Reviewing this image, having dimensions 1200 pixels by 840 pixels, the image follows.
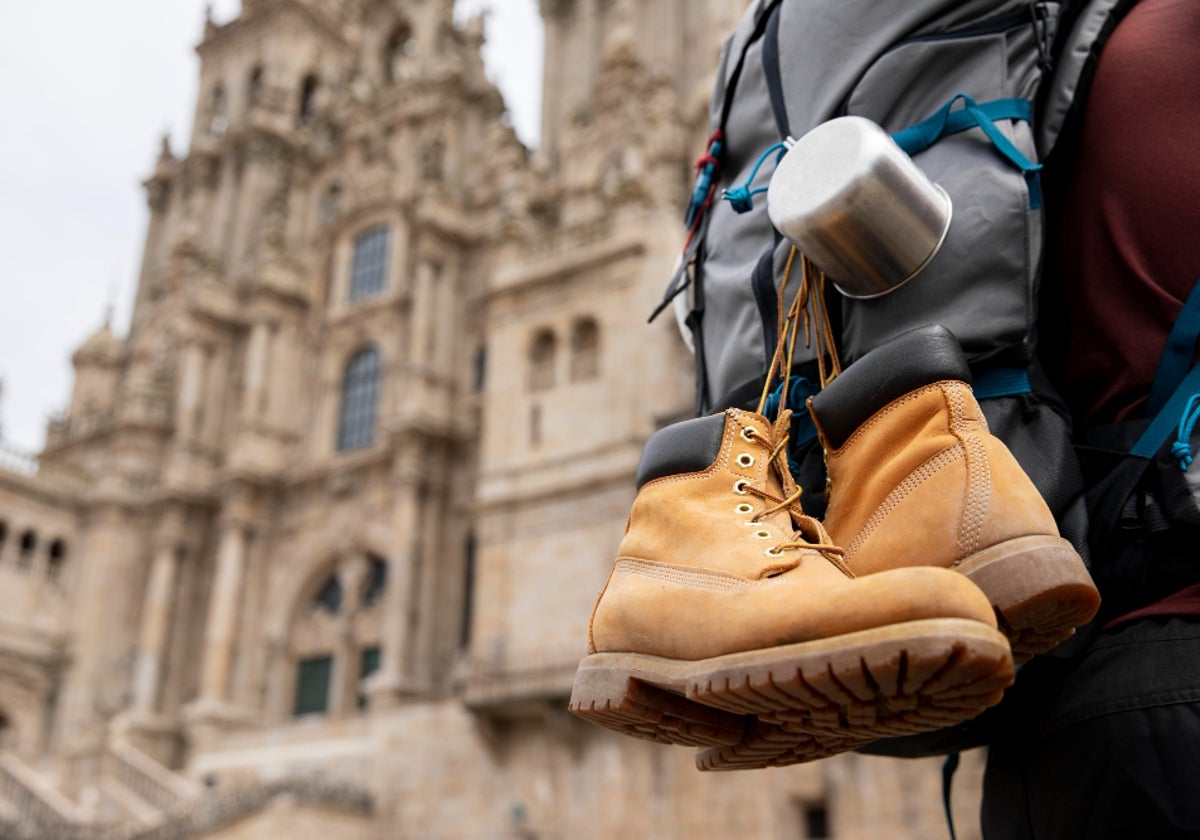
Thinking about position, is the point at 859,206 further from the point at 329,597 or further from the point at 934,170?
the point at 329,597

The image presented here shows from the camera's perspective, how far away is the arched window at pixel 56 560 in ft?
98.0

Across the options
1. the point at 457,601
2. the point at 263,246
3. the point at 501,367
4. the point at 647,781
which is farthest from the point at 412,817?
the point at 263,246

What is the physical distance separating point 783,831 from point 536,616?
644 cm

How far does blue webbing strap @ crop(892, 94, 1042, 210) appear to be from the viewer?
1.95 m

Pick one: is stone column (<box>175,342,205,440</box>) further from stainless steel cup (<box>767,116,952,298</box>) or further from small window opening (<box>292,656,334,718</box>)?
stainless steel cup (<box>767,116,952,298</box>)

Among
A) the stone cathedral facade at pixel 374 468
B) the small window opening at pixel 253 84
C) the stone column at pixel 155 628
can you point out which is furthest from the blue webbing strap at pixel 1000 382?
the small window opening at pixel 253 84

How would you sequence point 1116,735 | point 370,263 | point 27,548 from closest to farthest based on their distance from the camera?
point 1116,735 → point 27,548 → point 370,263

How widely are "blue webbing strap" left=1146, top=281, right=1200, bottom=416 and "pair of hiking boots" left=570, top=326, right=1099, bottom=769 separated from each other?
1.22 ft

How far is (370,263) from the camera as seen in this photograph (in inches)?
1204

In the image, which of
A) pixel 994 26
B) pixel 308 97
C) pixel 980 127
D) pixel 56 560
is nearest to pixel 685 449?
pixel 980 127

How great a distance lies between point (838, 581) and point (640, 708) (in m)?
0.39

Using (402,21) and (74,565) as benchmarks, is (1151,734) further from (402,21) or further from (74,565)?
(402,21)

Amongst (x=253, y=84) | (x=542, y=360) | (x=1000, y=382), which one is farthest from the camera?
(x=253, y=84)

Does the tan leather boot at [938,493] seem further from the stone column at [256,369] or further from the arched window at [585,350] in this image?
the stone column at [256,369]
